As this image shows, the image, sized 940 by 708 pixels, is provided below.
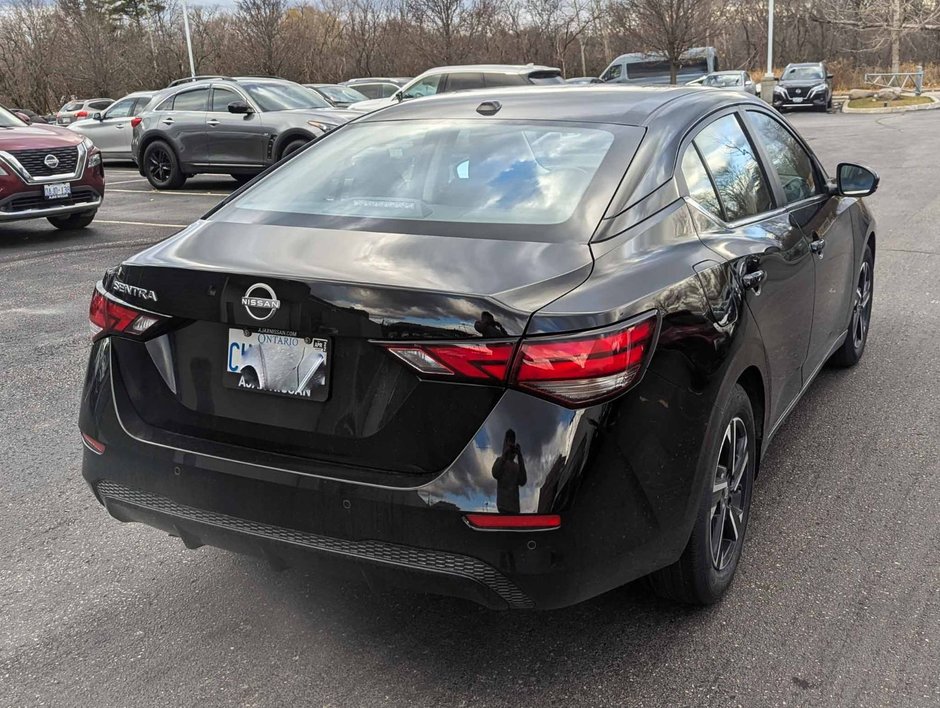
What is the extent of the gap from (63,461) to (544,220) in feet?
9.07

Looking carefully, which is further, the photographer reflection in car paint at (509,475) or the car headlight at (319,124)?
the car headlight at (319,124)

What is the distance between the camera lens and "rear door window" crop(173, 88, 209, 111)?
14.9 m

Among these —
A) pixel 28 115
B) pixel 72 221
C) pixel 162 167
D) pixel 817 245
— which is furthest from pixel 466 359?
pixel 162 167

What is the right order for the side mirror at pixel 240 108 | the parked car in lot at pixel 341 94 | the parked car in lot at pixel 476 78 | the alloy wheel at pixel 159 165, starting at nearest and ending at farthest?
the side mirror at pixel 240 108, the parked car in lot at pixel 476 78, the alloy wheel at pixel 159 165, the parked car in lot at pixel 341 94

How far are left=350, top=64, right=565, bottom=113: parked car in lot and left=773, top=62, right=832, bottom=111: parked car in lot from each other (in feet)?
66.6

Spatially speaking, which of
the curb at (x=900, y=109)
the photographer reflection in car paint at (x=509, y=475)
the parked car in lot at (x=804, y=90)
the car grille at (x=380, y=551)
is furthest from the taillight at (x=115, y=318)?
the parked car in lot at (x=804, y=90)

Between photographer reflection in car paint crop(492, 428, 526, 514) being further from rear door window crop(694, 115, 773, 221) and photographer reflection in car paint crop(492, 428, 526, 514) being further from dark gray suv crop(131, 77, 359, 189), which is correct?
dark gray suv crop(131, 77, 359, 189)

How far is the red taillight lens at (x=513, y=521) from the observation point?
7.41ft

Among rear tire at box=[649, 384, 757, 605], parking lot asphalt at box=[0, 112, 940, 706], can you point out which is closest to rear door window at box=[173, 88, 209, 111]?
parking lot asphalt at box=[0, 112, 940, 706]

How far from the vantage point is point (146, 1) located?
56656 millimetres

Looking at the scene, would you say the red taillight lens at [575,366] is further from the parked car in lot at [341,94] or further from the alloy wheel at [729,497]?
the parked car in lot at [341,94]

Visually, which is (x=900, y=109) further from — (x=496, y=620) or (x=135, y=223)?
(x=496, y=620)

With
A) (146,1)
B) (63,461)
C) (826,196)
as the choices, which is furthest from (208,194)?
(146,1)

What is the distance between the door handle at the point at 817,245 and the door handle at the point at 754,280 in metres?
0.80
